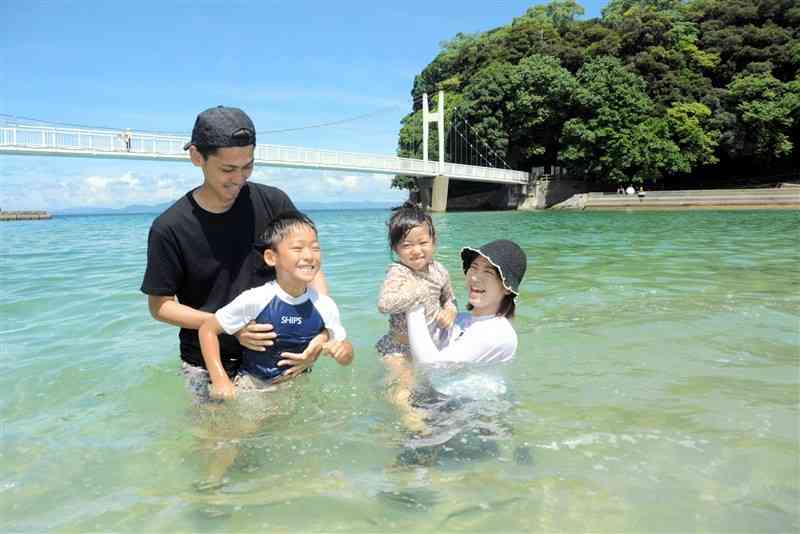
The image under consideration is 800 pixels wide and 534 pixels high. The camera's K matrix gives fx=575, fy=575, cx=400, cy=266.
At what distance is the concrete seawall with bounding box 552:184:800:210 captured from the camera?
30.9 m

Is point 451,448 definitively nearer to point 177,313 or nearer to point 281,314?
point 281,314

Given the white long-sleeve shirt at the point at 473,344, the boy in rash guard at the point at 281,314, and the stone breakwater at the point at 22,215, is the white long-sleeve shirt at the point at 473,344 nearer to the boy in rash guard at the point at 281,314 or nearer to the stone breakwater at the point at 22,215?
the boy in rash guard at the point at 281,314

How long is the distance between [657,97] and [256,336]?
145ft

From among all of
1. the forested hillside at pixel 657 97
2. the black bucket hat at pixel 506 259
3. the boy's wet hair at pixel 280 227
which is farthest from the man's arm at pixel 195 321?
the forested hillside at pixel 657 97

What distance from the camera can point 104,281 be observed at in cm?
938

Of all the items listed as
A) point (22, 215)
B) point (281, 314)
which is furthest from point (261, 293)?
point (22, 215)

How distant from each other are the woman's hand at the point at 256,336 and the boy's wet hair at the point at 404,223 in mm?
871

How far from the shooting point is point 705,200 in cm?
3322

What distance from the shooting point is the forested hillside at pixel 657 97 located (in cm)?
3781

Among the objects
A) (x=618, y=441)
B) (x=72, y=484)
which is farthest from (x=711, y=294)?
(x=72, y=484)

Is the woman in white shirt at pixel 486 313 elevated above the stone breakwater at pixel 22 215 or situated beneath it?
elevated above

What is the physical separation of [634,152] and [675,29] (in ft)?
38.5

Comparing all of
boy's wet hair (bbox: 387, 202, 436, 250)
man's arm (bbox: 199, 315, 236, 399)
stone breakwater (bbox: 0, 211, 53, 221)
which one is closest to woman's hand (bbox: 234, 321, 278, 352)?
man's arm (bbox: 199, 315, 236, 399)

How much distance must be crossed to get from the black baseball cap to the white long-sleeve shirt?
1134 mm
